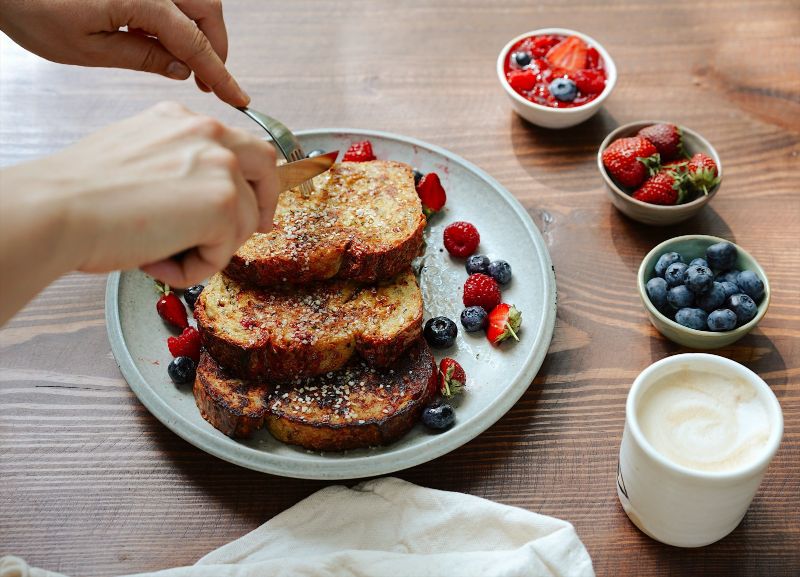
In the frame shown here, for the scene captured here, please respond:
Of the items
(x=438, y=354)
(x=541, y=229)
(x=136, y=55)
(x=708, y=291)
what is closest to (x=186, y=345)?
(x=438, y=354)

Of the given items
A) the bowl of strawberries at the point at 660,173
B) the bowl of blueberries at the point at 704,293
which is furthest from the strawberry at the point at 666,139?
the bowl of blueberries at the point at 704,293

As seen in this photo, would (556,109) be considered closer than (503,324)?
No

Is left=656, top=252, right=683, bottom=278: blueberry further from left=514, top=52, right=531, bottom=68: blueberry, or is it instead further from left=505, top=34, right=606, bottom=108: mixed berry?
left=514, top=52, right=531, bottom=68: blueberry

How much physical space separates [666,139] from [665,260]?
16.3 inches

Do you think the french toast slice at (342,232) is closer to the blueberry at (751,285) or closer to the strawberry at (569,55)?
the strawberry at (569,55)

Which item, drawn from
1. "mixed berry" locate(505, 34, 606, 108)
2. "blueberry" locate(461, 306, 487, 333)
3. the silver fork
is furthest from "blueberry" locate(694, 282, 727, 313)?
the silver fork

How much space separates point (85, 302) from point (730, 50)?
84.1 inches

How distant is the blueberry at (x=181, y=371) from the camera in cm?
184

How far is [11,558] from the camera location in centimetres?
153

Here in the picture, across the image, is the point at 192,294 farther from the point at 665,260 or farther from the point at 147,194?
the point at 665,260

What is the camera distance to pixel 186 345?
1.89 m

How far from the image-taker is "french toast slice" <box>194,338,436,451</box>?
171 cm

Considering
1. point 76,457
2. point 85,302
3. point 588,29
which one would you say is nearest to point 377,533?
point 76,457

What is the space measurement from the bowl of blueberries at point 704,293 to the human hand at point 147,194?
1.01 meters
